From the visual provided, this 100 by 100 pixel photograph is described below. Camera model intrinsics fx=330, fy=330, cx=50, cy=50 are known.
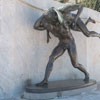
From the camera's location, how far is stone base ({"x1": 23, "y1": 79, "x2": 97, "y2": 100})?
253 inches

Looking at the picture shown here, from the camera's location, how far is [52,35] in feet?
25.4

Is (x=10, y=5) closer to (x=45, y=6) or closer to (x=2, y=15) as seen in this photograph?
(x=2, y=15)

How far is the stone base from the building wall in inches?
16.6

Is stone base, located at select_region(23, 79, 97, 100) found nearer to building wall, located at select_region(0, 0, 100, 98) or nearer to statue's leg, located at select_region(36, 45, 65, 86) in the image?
statue's leg, located at select_region(36, 45, 65, 86)

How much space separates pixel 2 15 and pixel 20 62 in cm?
108

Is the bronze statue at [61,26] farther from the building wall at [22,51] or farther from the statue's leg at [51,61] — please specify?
the building wall at [22,51]

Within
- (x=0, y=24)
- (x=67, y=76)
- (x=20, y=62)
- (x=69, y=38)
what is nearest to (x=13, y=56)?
(x=20, y=62)

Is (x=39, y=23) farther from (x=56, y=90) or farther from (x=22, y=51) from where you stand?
(x=56, y=90)

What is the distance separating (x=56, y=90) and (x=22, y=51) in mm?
1163

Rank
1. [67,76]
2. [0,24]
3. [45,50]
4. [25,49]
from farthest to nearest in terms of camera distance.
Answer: [67,76]
[45,50]
[25,49]
[0,24]

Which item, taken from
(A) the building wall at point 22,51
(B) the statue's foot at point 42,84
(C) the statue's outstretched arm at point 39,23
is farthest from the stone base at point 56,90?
(C) the statue's outstretched arm at point 39,23

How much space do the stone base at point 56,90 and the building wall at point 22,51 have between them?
0.42 m

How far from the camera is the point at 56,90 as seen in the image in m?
6.57

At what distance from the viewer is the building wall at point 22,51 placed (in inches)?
265
